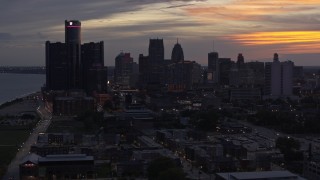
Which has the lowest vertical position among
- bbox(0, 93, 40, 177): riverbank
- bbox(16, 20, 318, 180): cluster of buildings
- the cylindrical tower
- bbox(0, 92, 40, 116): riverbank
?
bbox(0, 92, 40, 116): riverbank

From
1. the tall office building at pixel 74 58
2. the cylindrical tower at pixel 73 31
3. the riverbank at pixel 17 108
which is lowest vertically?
the riverbank at pixel 17 108

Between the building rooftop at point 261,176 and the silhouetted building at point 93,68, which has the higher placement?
the silhouetted building at point 93,68

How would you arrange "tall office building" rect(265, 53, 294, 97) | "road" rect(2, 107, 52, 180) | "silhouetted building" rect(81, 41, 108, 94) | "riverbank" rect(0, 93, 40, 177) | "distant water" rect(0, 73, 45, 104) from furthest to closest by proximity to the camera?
1. "distant water" rect(0, 73, 45, 104)
2. "silhouetted building" rect(81, 41, 108, 94)
3. "tall office building" rect(265, 53, 294, 97)
4. "riverbank" rect(0, 93, 40, 177)
5. "road" rect(2, 107, 52, 180)

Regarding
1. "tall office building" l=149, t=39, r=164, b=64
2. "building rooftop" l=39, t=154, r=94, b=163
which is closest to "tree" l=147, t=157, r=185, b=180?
"building rooftop" l=39, t=154, r=94, b=163

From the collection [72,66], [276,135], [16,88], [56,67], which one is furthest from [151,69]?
[276,135]

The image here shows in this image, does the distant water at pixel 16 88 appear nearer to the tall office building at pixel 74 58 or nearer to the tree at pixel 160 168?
the tall office building at pixel 74 58

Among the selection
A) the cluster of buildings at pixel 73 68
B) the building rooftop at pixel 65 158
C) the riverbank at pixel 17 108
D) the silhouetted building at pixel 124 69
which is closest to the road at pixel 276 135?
the building rooftop at pixel 65 158

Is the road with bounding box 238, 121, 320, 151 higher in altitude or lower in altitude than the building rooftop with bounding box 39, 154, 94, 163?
lower

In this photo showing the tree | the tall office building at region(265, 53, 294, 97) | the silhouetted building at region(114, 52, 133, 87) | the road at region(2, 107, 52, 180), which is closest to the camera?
the tree

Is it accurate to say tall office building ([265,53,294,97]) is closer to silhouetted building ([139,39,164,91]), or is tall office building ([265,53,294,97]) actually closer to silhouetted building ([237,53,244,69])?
silhouetted building ([139,39,164,91])
